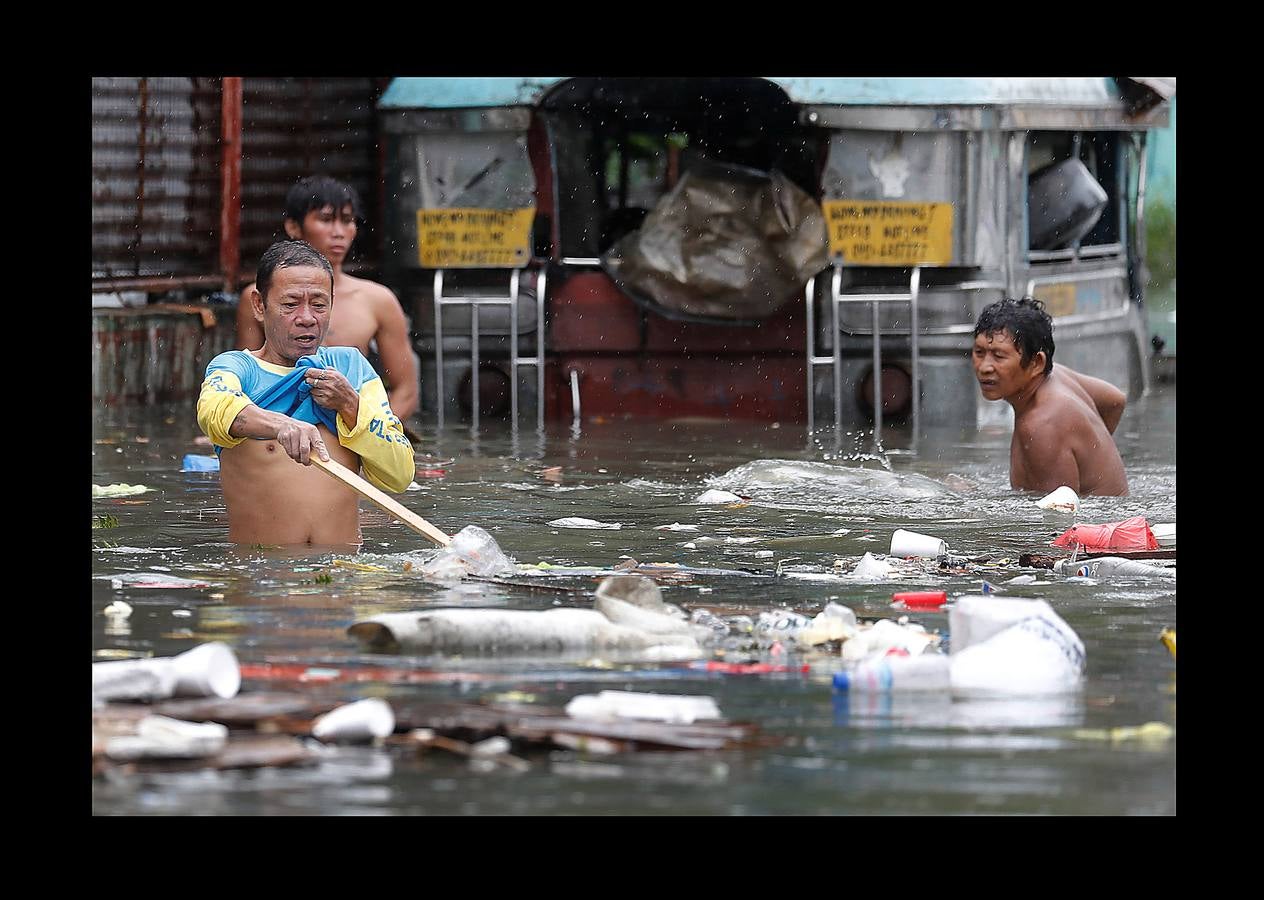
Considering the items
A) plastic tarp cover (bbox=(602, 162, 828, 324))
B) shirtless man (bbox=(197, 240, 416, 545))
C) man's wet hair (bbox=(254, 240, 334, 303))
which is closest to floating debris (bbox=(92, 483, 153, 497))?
shirtless man (bbox=(197, 240, 416, 545))

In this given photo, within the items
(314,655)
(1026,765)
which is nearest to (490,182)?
(314,655)

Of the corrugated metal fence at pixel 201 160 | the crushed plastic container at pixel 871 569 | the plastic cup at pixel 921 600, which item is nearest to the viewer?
the plastic cup at pixel 921 600

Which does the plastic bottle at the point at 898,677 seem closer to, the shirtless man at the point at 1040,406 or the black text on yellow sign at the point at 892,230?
the shirtless man at the point at 1040,406

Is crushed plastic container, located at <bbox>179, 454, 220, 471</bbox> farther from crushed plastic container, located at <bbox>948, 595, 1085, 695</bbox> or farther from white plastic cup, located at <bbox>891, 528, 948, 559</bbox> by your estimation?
crushed plastic container, located at <bbox>948, 595, 1085, 695</bbox>

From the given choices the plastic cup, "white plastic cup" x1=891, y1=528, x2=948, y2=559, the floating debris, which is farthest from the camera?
the floating debris

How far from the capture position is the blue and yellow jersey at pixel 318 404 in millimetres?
7488

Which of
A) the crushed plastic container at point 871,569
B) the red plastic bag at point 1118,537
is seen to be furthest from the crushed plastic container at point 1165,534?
the crushed plastic container at point 871,569

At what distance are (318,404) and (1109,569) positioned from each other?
2.85 meters

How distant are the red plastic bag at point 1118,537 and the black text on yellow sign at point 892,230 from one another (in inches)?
258

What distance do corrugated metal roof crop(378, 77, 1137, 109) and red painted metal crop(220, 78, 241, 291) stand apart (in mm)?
1069

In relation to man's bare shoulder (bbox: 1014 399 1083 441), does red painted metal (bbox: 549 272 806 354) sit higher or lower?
higher

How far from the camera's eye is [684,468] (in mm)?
11891

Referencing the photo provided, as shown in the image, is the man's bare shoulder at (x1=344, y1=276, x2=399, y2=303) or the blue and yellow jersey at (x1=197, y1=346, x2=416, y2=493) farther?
the man's bare shoulder at (x1=344, y1=276, x2=399, y2=303)

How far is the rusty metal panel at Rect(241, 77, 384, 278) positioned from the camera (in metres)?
15.7
